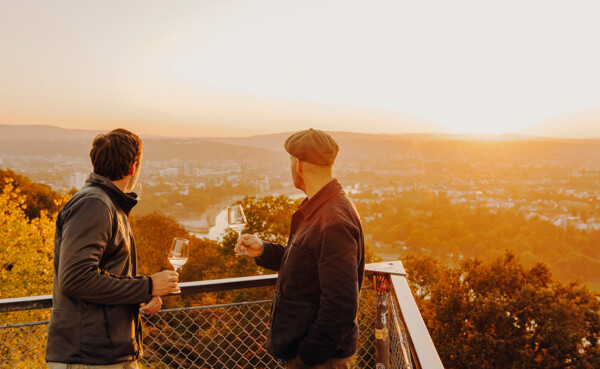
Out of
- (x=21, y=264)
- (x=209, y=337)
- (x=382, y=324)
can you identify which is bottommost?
(x=21, y=264)

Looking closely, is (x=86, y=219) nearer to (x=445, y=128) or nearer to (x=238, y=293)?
(x=238, y=293)

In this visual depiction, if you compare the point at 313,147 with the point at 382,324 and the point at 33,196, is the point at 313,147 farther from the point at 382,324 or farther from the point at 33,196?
the point at 33,196

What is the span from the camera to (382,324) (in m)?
A: 2.62

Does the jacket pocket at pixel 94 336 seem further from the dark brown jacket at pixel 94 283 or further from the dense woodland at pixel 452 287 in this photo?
the dense woodland at pixel 452 287

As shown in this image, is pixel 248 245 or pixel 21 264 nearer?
pixel 248 245

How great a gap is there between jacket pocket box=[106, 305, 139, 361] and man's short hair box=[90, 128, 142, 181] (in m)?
0.64

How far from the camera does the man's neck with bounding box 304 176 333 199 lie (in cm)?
216

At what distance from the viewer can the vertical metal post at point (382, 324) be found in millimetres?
2619

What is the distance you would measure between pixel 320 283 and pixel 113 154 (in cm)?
116

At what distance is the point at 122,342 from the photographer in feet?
6.37

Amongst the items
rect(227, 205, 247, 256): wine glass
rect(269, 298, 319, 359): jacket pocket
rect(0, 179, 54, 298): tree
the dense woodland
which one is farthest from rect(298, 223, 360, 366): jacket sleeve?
the dense woodland

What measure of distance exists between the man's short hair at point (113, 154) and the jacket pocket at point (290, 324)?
1.03 m

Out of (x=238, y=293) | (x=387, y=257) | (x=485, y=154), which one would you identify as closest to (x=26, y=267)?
(x=238, y=293)

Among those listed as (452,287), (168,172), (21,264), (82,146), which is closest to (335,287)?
(21,264)
